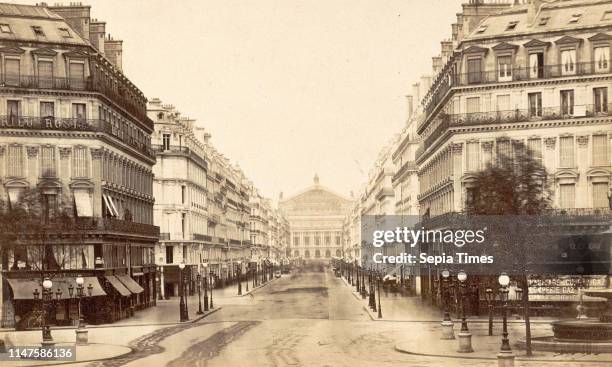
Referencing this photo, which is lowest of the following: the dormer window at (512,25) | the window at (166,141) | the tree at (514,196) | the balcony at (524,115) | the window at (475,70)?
the tree at (514,196)

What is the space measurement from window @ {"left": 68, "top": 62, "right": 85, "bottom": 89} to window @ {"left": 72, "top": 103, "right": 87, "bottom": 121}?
1.23 metres

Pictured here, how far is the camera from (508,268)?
51969 mm

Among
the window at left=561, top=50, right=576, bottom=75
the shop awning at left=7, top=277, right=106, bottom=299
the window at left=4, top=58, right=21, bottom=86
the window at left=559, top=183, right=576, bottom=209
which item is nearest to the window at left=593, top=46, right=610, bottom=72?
the window at left=561, top=50, right=576, bottom=75

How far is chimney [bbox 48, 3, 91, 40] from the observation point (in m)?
64.6

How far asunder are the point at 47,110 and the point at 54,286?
419 inches

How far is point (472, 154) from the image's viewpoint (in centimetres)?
6681

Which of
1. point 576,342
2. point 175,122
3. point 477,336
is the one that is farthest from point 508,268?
point 175,122

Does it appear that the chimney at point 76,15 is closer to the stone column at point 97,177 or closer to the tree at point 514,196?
the stone column at point 97,177

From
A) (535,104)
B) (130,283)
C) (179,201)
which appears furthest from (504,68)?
(179,201)

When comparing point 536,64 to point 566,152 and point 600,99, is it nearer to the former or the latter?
point 600,99

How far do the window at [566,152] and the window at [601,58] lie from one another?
447 cm

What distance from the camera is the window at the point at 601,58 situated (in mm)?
60125

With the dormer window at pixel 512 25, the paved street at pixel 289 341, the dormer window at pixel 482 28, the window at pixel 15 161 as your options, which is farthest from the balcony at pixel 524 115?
the window at pixel 15 161

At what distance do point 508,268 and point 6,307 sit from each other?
1149 inches
